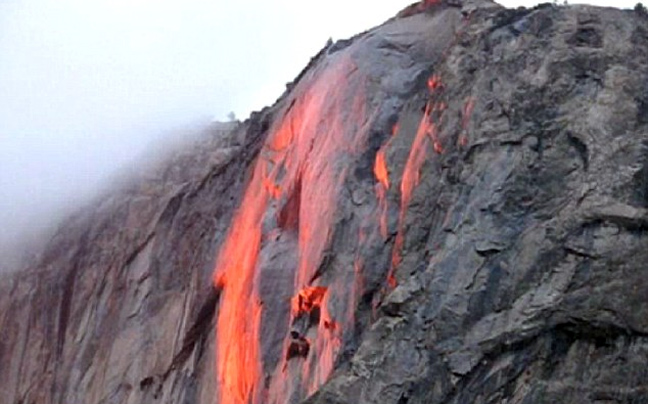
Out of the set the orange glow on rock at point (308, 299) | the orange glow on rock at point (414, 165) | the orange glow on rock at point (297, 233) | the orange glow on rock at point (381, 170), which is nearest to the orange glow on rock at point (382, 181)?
the orange glow on rock at point (381, 170)

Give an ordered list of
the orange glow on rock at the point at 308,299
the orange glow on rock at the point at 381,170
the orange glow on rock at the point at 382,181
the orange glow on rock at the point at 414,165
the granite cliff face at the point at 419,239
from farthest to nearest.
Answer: the orange glow on rock at the point at 381,170
the orange glow on rock at the point at 308,299
the orange glow on rock at the point at 382,181
the orange glow on rock at the point at 414,165
the granite cliff face at the point at 419,239

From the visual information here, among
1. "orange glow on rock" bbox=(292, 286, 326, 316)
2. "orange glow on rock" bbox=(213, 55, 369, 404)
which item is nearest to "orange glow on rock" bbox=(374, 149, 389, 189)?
"orange glow on rock" bbox=(213, 55, 369, 404)

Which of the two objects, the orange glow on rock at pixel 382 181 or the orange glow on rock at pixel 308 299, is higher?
the orange glow on rock at pixel 382 181

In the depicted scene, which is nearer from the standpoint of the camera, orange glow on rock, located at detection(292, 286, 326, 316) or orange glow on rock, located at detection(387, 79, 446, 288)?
orange glow on rock, located at detection(387, 79, 446, 288)

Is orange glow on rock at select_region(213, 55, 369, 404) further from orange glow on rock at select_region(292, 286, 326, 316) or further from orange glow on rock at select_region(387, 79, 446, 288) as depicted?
orange glow on rock at select_region(387, 79, 446, 288)

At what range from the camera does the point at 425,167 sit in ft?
82.1

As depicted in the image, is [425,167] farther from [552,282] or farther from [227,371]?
[227,371]

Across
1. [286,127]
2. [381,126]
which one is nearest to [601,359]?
[381,126]

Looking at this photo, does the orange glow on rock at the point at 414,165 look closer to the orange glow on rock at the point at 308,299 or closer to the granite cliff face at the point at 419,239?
the granite cliff face at the point at 419,239

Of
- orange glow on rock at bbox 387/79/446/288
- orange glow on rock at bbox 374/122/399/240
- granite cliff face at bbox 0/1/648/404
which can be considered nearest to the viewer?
granite cliff face at bbox 0/1/648/404

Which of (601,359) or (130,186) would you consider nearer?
(601,359)

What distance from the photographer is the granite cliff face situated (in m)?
21.5

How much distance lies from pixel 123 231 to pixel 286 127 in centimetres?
786

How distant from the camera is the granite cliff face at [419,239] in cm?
2147
